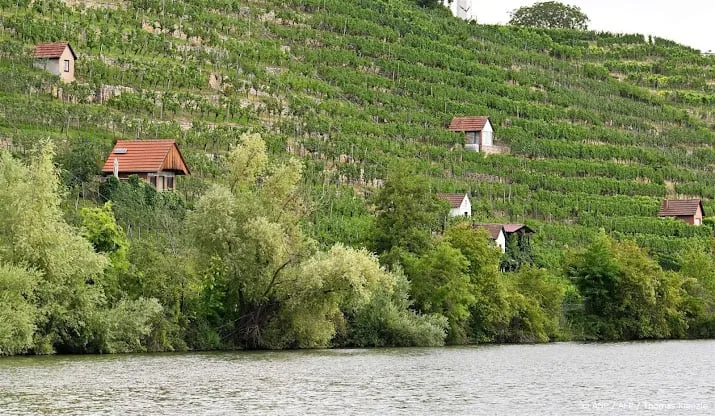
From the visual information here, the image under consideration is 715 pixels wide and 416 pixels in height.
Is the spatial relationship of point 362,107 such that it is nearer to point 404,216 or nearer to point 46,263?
point 404,216

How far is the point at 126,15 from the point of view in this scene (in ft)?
328

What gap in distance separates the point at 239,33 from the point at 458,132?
19.8 m

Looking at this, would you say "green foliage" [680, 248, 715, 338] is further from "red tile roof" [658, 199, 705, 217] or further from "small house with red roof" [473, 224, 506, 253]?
"red tile roof" [658, 199, 705, 217]

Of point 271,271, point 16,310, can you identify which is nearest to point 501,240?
point 271,271

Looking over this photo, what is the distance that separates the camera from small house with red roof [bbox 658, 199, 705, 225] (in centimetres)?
10831

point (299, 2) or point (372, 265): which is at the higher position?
point (299, 2)

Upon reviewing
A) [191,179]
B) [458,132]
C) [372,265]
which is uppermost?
[458,132]

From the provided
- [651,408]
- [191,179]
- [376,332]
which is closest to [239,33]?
[191,179]

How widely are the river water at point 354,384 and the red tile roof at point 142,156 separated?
19.3 metres

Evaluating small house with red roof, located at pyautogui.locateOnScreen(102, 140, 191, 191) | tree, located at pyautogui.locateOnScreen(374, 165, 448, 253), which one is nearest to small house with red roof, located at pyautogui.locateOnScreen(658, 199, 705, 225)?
tree, located at pyautogui.locateOnScreen(374, 165, 448, 253)

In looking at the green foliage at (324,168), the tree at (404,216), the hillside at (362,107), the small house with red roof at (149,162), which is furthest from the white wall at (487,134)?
the small house with red roof at (149,162)

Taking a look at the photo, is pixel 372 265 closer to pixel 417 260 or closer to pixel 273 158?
pixel 417 260

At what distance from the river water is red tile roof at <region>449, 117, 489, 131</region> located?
49.3m

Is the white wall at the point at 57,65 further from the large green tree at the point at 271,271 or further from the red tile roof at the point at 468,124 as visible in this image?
the red tile roof at the point at 468,124
